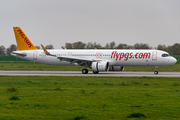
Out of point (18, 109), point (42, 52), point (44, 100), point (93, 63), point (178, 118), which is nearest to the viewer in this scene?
point (178, 118)

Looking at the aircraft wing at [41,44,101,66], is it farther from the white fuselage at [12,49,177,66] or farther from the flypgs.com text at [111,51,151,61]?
the flypgs.com text at [111,51,151,61]

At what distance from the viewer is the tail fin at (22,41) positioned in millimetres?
39562

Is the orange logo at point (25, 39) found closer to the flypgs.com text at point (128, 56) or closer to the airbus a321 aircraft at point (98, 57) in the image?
the airbus a321 aircraft at point (98, 57)

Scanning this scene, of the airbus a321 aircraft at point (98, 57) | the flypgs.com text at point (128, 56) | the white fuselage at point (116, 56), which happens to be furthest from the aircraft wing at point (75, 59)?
the flypgs.com text at point (128, 56)

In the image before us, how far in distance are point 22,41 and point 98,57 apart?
12201mm

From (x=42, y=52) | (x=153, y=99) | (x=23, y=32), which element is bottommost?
(x=153, y=99)

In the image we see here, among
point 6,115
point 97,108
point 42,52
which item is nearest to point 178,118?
point 97,108

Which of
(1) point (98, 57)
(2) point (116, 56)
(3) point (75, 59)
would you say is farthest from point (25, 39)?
(2) point (116, 56)

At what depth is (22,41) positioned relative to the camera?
39.7m

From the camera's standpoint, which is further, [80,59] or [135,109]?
[80,59]

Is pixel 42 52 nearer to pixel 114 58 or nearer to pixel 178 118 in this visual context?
pixel 114 58

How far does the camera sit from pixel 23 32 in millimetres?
40000

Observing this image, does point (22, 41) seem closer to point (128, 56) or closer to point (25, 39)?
point (25, 39)

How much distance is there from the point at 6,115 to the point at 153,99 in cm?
738
